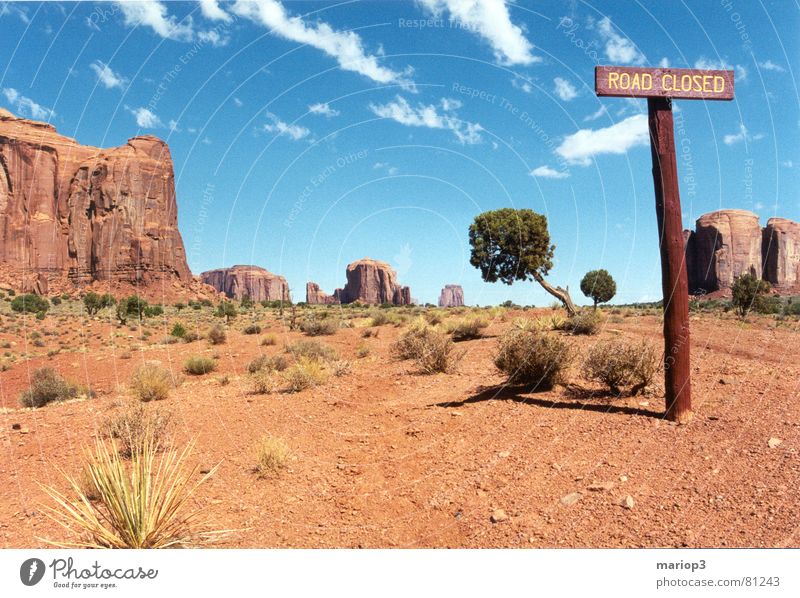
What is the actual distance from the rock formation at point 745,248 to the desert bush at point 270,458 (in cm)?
7607

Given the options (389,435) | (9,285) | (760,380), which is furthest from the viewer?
(9,285)

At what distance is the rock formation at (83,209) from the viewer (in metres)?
89.7

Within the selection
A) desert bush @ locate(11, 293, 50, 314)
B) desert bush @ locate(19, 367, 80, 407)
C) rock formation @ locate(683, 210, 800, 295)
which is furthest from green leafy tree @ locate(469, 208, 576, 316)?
rock formation @ locate(683, 210, 800, 295)

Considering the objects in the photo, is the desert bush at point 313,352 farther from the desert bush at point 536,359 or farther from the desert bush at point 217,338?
the desert bush at point 217,338

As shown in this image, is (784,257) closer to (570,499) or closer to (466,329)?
(466,329)

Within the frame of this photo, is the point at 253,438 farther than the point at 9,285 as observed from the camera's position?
No

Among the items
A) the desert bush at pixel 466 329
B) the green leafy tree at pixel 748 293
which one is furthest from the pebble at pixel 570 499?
the green leafy tree at pixel 748 293

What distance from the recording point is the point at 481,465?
588 cm

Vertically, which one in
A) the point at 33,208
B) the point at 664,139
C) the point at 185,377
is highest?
the point at 33,208

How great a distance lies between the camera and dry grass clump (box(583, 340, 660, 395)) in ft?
26.4
